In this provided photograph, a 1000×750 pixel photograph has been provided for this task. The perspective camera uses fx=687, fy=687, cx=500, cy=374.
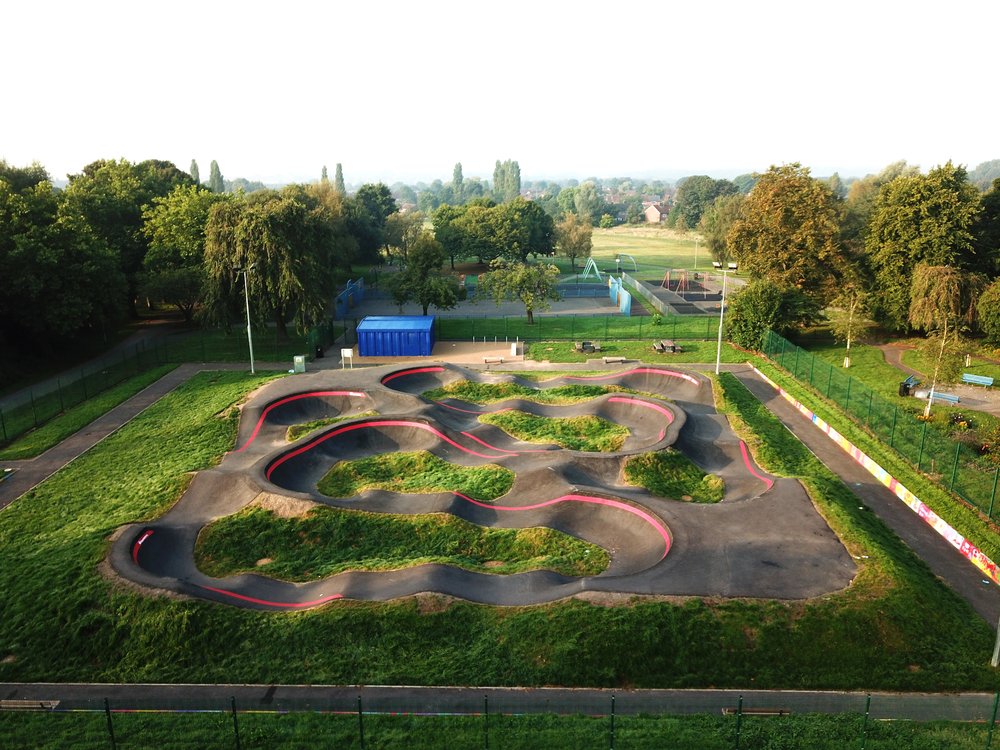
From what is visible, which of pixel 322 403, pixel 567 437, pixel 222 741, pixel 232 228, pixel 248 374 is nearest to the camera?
pixel 222 741

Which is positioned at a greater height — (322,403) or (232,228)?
(232,228)

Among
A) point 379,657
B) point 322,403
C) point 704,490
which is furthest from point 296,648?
point 322,403

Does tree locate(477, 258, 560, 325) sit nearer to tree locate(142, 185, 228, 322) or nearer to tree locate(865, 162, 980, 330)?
tree locate(142, 185, 228, 322)

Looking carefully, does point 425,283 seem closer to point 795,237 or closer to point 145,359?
point 145,359

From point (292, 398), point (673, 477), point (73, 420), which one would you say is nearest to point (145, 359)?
point (73, 420)

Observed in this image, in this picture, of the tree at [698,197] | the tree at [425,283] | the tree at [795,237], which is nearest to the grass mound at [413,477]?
the tree at [425,283]

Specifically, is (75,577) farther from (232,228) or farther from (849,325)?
(849,325)
